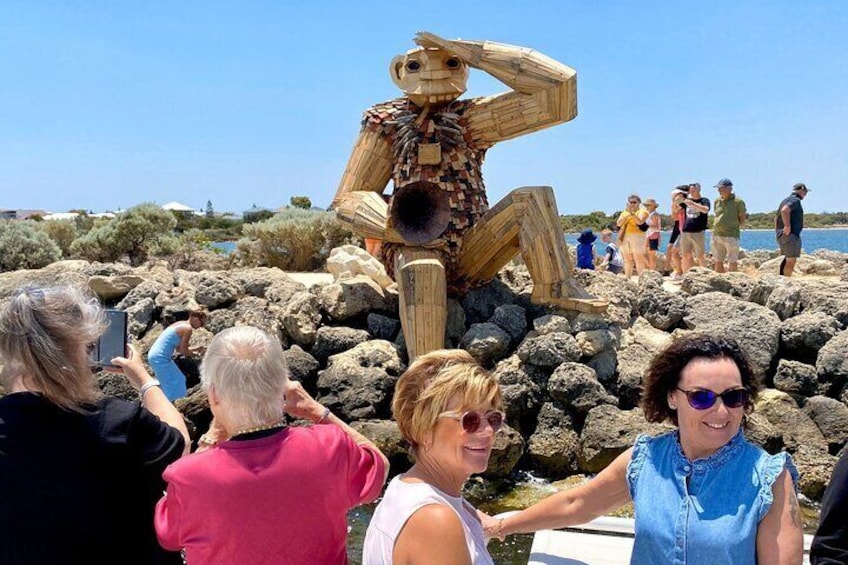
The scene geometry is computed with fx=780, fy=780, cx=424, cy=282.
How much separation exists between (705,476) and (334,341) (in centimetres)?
426

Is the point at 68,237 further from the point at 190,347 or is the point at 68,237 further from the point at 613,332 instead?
the point at 613,332

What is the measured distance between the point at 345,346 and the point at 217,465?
4.27 metres

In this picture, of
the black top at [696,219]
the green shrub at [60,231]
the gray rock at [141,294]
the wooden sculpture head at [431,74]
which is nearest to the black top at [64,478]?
the wooden sculpture head at [431,74]

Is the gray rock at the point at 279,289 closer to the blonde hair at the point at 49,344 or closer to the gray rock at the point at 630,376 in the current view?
the gray rock at the point at 630,376

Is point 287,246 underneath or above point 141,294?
above

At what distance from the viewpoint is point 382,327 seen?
6188mm

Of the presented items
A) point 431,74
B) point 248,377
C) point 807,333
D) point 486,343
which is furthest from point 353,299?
point 248,377

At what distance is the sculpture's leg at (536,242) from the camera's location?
5.63m

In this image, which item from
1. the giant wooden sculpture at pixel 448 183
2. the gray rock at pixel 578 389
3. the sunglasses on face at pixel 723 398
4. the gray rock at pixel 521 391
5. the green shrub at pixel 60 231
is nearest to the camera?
the sunglasses on face at pixel 723 398

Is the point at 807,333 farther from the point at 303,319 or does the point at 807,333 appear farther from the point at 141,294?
the point at 141,294

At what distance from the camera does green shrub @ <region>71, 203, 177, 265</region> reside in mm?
13891

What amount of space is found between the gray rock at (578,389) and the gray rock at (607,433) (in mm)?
99

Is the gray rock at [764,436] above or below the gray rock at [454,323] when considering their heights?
below

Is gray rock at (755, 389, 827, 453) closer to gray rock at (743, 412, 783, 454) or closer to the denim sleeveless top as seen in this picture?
gray rock at (743, 412, 783, 454)
